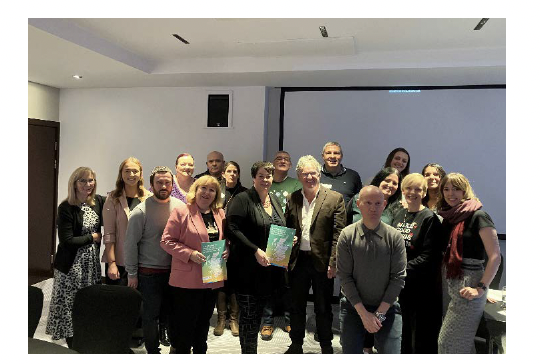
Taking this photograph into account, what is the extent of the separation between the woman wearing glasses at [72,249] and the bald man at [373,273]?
1.96 meters

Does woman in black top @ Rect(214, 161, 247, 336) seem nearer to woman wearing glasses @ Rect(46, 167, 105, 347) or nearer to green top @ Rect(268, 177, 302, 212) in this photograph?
green top @ Rect(268, 177, 302, 212)

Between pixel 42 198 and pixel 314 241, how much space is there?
4.39 m

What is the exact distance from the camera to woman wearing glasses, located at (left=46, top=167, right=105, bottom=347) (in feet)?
11.5

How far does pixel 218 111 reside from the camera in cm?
600

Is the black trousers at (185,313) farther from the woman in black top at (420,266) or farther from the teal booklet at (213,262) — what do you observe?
the woman in black top at (420,266)

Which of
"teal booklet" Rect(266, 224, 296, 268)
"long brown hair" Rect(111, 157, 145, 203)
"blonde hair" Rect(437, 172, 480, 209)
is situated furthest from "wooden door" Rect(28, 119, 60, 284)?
"blonde hair" Rect(437, 172, 480, 209)

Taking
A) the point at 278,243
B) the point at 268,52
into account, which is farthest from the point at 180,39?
the point at 278,243

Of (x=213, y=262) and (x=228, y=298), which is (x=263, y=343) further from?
(x=213, y=262)

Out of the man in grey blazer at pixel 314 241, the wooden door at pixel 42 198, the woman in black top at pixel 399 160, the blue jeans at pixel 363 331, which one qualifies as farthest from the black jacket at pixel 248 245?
the wooden door at pixel 42 198

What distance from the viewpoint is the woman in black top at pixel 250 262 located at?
131 inches

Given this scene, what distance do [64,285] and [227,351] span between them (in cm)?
138

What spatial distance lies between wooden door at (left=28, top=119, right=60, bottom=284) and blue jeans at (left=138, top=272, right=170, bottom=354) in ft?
11.7
